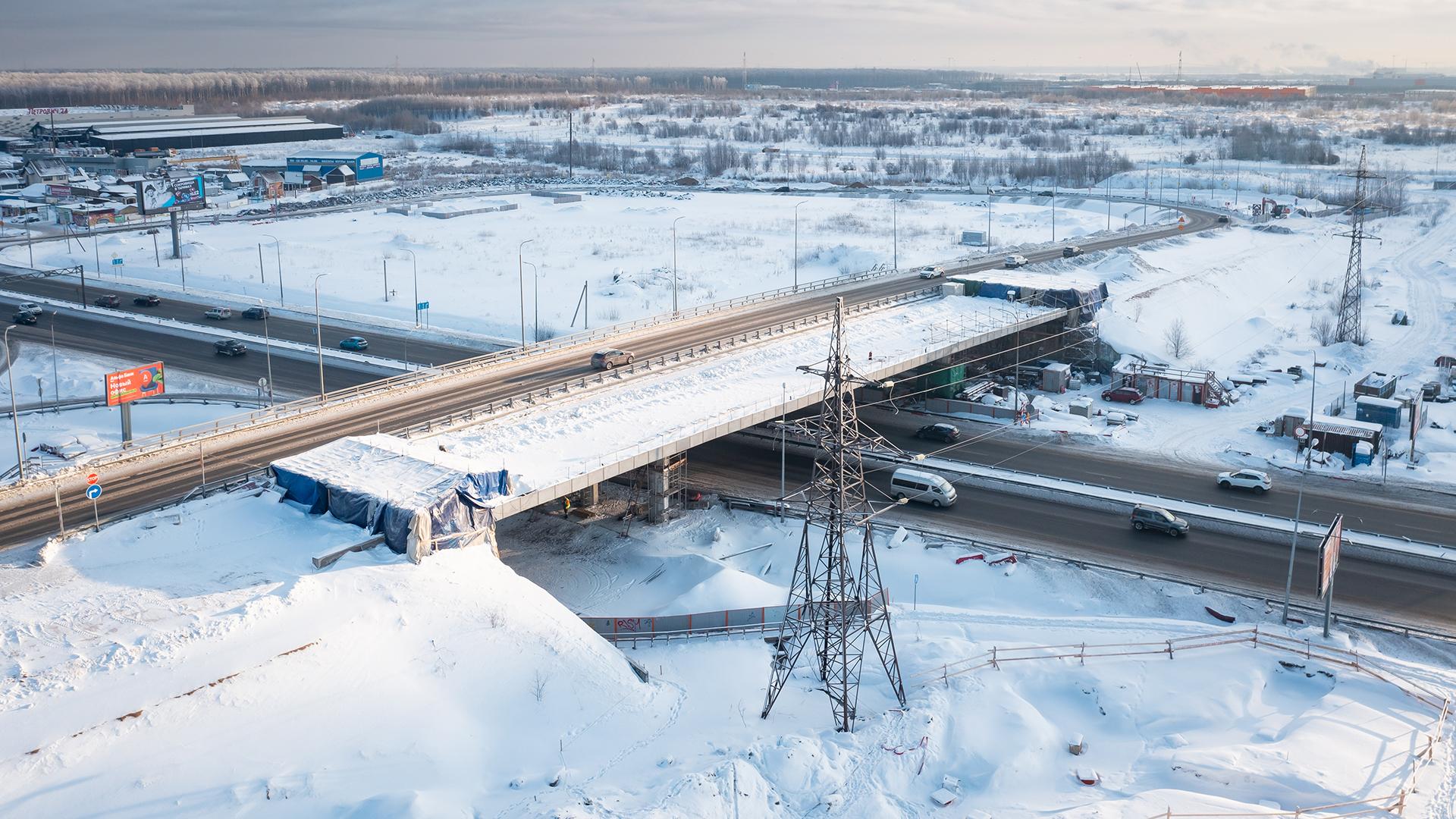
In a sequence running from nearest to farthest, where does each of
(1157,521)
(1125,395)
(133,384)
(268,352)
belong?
(1157,521) → (133,384) → (1125,395) → (268,352)

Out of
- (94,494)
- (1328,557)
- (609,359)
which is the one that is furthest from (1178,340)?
(94,494)

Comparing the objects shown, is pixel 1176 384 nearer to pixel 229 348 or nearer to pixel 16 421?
pixel 229 348

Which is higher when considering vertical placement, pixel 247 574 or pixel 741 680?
pixel 247 574

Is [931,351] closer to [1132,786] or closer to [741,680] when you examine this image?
[741,680]

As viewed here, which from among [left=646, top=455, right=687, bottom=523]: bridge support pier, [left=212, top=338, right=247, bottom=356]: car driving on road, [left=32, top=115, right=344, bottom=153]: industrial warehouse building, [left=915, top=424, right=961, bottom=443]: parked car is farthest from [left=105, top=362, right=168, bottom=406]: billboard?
[left=32, top=115, right=344, bottom=153]: industrial warehouse building

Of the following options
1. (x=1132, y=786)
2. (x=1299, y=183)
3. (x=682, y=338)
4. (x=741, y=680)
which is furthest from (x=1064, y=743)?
(x=1299, y=183)

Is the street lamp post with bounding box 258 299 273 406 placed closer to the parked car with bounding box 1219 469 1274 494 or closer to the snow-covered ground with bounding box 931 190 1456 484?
the snow-covered ground with bounding box 931 190 1456 484
